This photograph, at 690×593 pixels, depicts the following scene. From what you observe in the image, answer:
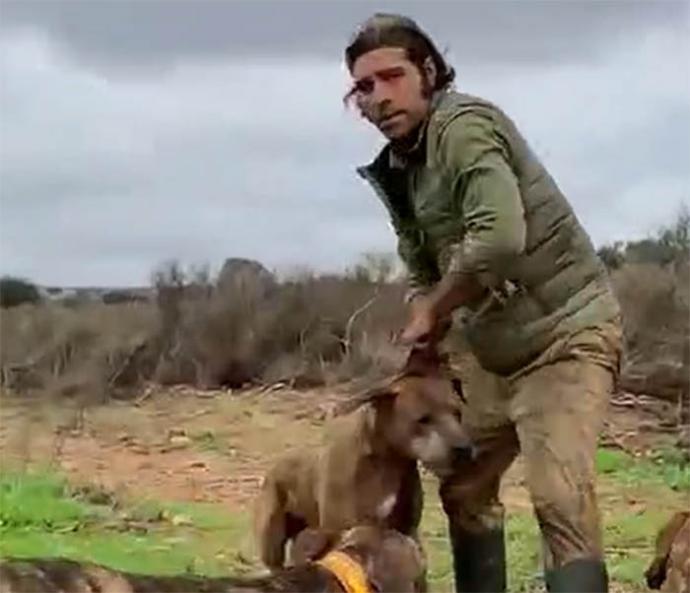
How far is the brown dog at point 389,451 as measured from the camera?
8.62 m

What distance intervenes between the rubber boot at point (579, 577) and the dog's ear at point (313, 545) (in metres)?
0.82

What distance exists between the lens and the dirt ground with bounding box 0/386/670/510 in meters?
17.1

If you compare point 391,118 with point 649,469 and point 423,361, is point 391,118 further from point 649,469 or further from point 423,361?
point 649,469

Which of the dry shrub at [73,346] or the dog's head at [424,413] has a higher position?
the dry shrub at [73,346]

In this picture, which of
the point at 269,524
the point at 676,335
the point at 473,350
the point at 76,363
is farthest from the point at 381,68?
the point at 76,363

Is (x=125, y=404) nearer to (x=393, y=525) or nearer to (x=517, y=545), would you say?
(x=517, y=545)

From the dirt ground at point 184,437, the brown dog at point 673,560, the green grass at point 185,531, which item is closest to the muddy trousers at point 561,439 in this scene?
the brown dog at point 673,560

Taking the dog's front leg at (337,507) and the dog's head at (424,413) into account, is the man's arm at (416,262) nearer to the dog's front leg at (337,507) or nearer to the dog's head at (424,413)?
the dog's head at (424,413)

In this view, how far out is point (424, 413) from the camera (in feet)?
28.9

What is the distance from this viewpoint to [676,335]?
23.0 m

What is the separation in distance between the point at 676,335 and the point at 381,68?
15919mm

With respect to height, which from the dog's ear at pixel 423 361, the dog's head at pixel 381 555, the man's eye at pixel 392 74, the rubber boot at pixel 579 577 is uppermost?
the man's eye at pixel 392 74

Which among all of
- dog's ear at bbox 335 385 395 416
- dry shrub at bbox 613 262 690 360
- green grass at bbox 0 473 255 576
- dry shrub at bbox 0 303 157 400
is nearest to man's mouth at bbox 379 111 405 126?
dog's ear at bbox 335 385 395 416

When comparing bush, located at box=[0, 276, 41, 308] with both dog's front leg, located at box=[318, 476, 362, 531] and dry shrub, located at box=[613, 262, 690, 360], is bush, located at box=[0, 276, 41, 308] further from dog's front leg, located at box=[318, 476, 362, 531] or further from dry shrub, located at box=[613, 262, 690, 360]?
dog's front leg, located at box=[318, 476, 362, 531]
